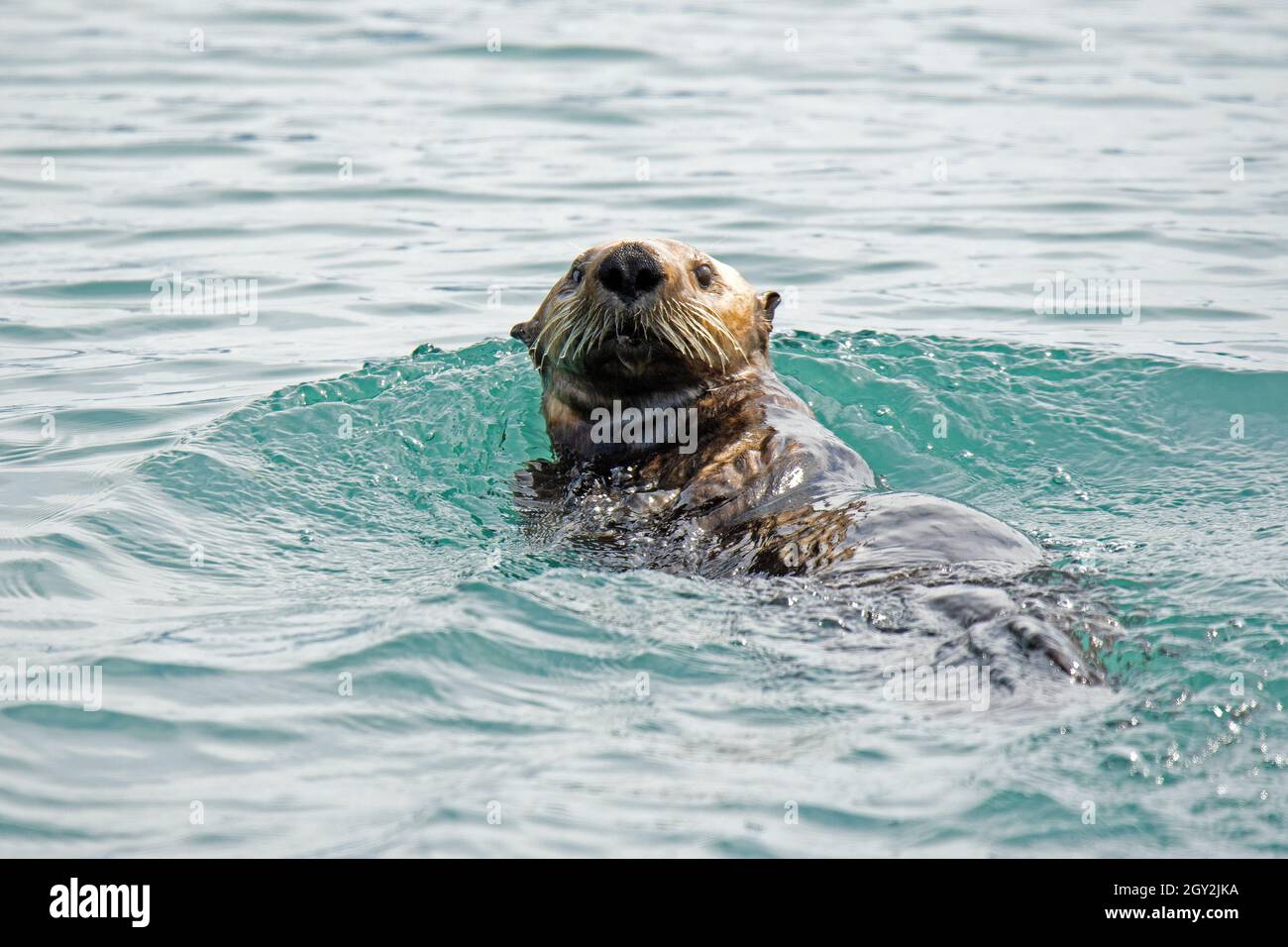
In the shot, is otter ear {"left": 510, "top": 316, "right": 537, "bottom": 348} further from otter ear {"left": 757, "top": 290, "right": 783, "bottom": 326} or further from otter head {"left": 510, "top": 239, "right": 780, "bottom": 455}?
otter ear {"left": 757, "top": 290, "right": 783, "bottom": 326}

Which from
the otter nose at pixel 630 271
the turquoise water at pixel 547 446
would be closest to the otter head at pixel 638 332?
the otter nose at pixel 630 271

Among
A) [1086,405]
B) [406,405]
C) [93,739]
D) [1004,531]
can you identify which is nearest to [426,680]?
[93,739]

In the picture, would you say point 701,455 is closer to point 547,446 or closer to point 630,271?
point 630,271

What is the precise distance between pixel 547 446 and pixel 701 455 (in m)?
1.66

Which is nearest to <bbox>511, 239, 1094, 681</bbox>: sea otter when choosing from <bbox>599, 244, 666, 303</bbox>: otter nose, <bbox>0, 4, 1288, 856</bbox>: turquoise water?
<bbox>599, 244, 666, 303</bbox>: otter nose

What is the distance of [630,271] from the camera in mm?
5570

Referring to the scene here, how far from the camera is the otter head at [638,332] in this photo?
5656mm

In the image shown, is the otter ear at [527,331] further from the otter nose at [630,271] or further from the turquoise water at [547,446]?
the otter nose at [630,271]

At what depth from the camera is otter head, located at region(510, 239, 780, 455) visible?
18.6 ft

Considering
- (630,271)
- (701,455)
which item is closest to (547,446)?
(701,455)

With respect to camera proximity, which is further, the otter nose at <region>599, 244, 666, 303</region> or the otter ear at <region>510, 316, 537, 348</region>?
the otter ear at <region>510, 316, 537, 348</region>

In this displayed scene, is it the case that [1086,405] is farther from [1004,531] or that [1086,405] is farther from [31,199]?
[31,199]

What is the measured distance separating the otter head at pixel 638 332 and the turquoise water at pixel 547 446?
63cm
